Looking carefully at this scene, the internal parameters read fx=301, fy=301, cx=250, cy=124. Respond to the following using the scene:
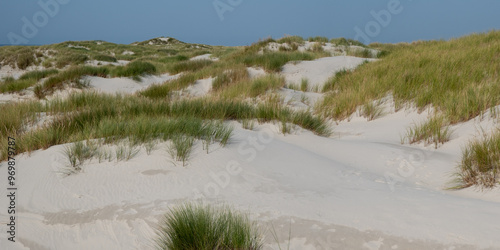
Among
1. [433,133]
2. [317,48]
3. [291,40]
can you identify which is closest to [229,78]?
[433,133]

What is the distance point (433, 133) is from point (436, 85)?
72.4 inches

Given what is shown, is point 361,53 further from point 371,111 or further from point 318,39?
point 371,111

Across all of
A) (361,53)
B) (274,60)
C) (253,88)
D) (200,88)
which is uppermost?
(361,53)

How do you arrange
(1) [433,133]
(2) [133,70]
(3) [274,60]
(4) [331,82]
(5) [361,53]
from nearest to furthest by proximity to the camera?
1. (1) [433,133]
2. (4) [331,82]
3. (3) [274,60]
4. (2) [133,70]
5. (5) [361,53]

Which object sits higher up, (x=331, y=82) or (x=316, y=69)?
(x=316, y=69)

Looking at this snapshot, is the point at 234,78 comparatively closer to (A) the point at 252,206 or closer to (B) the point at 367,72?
(B) the point at 367,72

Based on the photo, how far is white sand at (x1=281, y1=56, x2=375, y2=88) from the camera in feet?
30.9

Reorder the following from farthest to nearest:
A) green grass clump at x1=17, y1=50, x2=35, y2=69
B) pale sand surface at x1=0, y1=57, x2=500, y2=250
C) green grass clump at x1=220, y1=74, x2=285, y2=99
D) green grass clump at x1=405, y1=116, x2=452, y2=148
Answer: green grass clump at x1=17, y1=50, x2=35, y2=69 → green grass clump at x1=220, y1=74, x2=285, y2=99 → green grass clump at x1=405, y1=116, x2=452, y2=148 → pale sand surface at x1=0, y1=57, x2=500, y2=250

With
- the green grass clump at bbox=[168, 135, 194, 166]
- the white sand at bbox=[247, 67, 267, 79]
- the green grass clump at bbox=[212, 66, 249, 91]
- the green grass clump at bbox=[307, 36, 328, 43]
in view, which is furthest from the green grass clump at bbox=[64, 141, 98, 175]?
the green grass clump at bbox=[307, 36, 328, 43]

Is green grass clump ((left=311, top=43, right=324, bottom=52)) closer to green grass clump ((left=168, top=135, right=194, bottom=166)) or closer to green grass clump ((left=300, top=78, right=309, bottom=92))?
green grass clump ((left=300, top=78, right=309, bottom=92))

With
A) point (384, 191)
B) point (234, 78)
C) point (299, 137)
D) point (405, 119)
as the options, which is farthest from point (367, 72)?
point (384, 191)

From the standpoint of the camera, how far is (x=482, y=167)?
2.40m

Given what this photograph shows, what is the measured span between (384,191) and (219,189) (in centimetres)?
128

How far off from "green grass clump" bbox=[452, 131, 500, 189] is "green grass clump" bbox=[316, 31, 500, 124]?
1684mm
